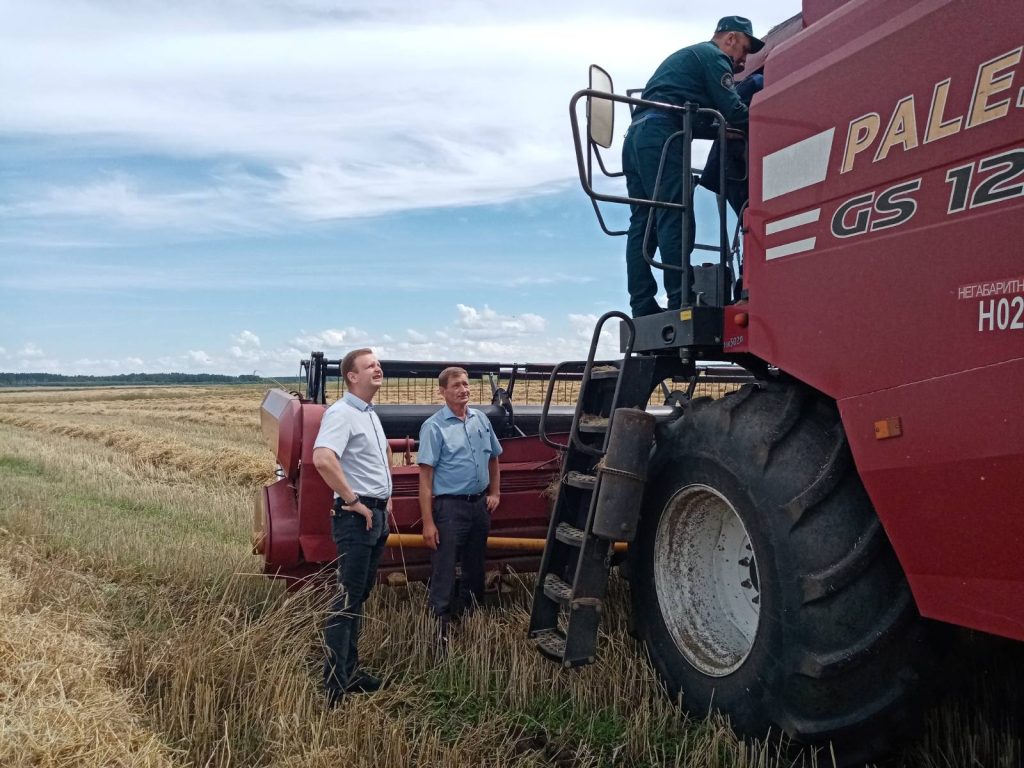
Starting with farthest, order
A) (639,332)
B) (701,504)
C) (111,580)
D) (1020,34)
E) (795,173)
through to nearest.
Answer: (111,580) → (639,332) → (701,504) → (795,173) → (1020,34)

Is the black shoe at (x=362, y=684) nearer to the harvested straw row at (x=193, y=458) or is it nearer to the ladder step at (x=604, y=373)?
the ladder step at (x=604, y=373)

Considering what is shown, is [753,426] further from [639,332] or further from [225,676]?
[225,676]

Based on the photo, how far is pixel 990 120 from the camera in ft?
7.63

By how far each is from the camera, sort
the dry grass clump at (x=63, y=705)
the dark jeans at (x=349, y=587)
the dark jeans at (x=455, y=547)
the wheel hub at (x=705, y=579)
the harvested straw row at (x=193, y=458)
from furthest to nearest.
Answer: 1. the harvested straw row at (x=193, y=458)
2. the dark jeans at (x=455, y=547)
3. the dark jeans at (x=349, y=587)
4. the wheel hub at (x=705, y=579)
5. the dry grass clump at (x=63, y=705)

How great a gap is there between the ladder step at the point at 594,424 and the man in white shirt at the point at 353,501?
99 cm

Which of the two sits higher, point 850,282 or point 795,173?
Answer: point 795,173

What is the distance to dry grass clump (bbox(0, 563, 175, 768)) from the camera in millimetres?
3039

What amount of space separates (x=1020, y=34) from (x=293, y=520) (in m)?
3.99

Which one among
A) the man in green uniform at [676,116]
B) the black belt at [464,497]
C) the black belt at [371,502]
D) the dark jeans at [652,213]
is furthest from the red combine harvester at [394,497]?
the man in green uniform at [676,116]

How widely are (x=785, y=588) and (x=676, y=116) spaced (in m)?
2.25

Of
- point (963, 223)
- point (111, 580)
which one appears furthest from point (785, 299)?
point (111, 580)

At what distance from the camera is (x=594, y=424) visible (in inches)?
167

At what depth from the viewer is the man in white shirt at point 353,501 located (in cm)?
406

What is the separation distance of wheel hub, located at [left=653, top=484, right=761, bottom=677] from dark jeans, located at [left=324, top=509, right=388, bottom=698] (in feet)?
4.51
